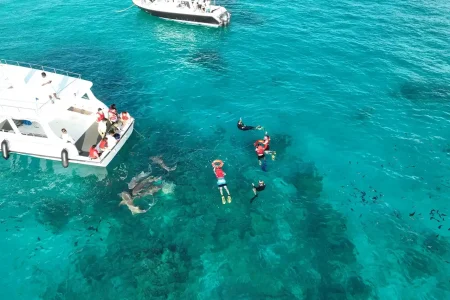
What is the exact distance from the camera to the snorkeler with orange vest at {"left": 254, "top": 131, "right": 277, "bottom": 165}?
104 ft

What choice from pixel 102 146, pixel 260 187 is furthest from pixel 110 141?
pixel 260 187

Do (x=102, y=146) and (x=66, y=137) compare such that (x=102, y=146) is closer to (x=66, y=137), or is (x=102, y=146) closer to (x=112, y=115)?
(x=66, y=137)

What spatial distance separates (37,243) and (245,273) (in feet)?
51.3

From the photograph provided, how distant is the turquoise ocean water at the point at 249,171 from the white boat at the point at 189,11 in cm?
224

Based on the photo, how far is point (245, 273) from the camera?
23875 millimetres

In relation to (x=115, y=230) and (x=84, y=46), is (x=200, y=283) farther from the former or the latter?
(x=84, y=46)

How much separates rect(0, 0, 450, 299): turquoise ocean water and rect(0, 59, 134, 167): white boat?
1.51m

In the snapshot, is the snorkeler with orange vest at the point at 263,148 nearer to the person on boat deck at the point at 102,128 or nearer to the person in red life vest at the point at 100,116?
the person on boat deck at the point at 102,128

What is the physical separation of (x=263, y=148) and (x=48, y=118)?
19840 mm

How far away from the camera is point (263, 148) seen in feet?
105

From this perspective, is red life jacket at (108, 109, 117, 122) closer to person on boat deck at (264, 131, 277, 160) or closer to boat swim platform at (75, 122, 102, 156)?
boat swim platform at (75, 122, 102, 156)

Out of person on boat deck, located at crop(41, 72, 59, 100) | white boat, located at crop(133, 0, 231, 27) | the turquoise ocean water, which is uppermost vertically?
white boat, located at crop(133, 0, 231, 27)

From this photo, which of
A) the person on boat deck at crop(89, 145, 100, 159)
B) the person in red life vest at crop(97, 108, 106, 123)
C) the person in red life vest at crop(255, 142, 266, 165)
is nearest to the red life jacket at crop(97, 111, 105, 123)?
the person in red life vest at crop(97, 108, 106, 123)

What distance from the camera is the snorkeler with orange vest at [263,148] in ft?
104
